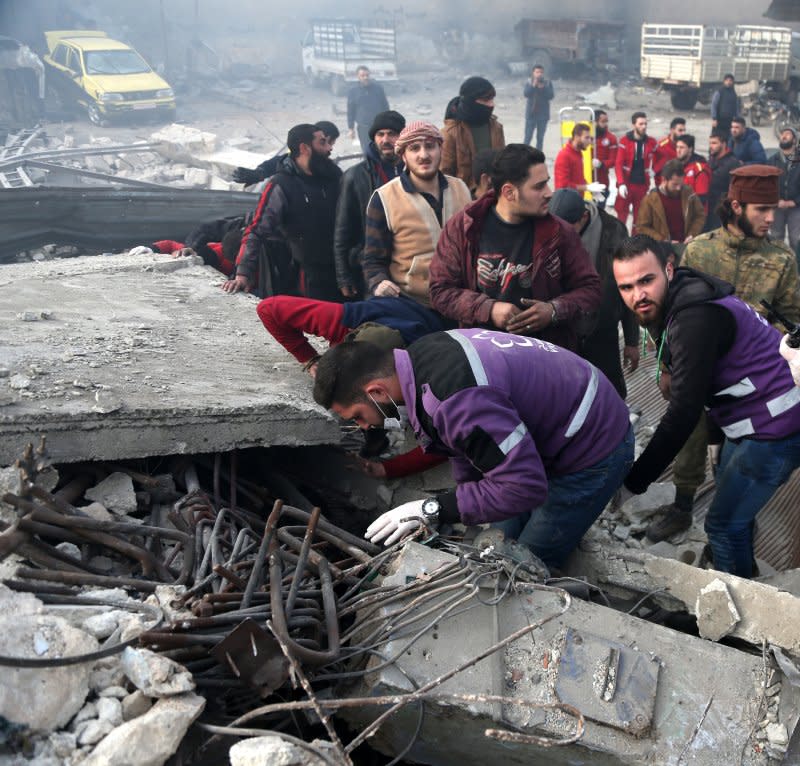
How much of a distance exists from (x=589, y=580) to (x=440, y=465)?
0.90m

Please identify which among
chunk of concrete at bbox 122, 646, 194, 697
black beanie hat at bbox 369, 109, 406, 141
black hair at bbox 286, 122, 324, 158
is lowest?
chunk of concrete at bbox 122, 646, 194, 697

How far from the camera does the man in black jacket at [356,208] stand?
194 inches

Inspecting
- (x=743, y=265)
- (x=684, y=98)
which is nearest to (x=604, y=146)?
(x=743, y=265)

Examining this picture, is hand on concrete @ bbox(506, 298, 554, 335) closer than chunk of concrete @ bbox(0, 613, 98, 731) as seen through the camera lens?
No

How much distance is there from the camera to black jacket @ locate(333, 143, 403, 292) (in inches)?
194

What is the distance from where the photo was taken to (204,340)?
4344 mm

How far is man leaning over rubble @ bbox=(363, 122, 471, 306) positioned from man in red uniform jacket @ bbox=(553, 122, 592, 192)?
472cm

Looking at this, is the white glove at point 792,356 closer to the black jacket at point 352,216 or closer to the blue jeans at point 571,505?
the blue jeans at point 571,505

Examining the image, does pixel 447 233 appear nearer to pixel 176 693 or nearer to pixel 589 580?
pixel 589 580

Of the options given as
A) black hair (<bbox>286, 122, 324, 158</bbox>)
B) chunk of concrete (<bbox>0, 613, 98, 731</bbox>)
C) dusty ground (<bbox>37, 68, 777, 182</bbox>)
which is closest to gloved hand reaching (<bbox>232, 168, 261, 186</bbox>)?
black hair (<bbox>286, 122, 324, 158</bbox>)

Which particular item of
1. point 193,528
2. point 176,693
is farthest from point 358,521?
point 176,693

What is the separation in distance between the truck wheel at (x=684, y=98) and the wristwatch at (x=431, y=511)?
19625 mm

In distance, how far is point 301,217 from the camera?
5348 mm

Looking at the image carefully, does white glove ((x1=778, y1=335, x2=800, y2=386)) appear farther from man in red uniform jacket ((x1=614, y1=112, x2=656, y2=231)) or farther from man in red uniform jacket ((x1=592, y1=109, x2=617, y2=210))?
man in red uniform jacket ((x1=592, y1=109, x2=617, y2=210))
